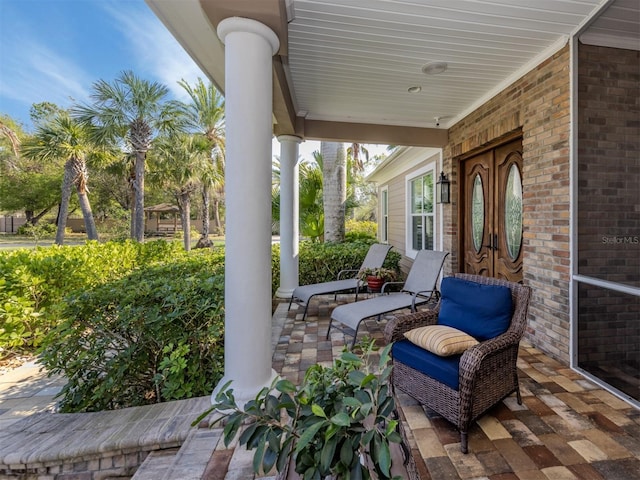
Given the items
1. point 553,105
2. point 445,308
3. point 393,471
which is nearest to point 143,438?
point 393,471

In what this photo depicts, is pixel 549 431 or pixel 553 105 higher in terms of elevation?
pixel 553 105

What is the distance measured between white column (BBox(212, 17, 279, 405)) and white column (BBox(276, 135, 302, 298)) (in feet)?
9.81

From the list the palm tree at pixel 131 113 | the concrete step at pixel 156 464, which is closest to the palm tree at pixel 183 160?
the palm tree at pixel 131 113

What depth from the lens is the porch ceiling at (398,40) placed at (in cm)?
253

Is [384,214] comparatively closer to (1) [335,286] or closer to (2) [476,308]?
(1) [335,286]

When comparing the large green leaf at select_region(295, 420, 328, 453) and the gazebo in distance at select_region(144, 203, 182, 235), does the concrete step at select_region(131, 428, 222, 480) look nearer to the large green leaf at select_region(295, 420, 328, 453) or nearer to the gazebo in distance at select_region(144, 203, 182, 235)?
the large green leaf at select_region(295, 420, 328, 453)

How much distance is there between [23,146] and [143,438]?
578 inches

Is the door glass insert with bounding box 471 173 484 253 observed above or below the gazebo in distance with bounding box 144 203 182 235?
below

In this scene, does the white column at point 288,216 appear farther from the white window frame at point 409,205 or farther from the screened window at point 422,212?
the screened window at point 422,212

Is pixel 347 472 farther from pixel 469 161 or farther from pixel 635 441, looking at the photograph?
pixel 469 161

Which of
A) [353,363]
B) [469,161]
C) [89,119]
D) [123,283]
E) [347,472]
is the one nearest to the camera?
[347,472]

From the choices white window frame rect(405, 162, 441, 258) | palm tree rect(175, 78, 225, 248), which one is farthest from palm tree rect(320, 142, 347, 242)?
palm tree rect(175, 78, 225, 248)

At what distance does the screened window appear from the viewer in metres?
6.45

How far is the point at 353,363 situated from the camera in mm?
1151
